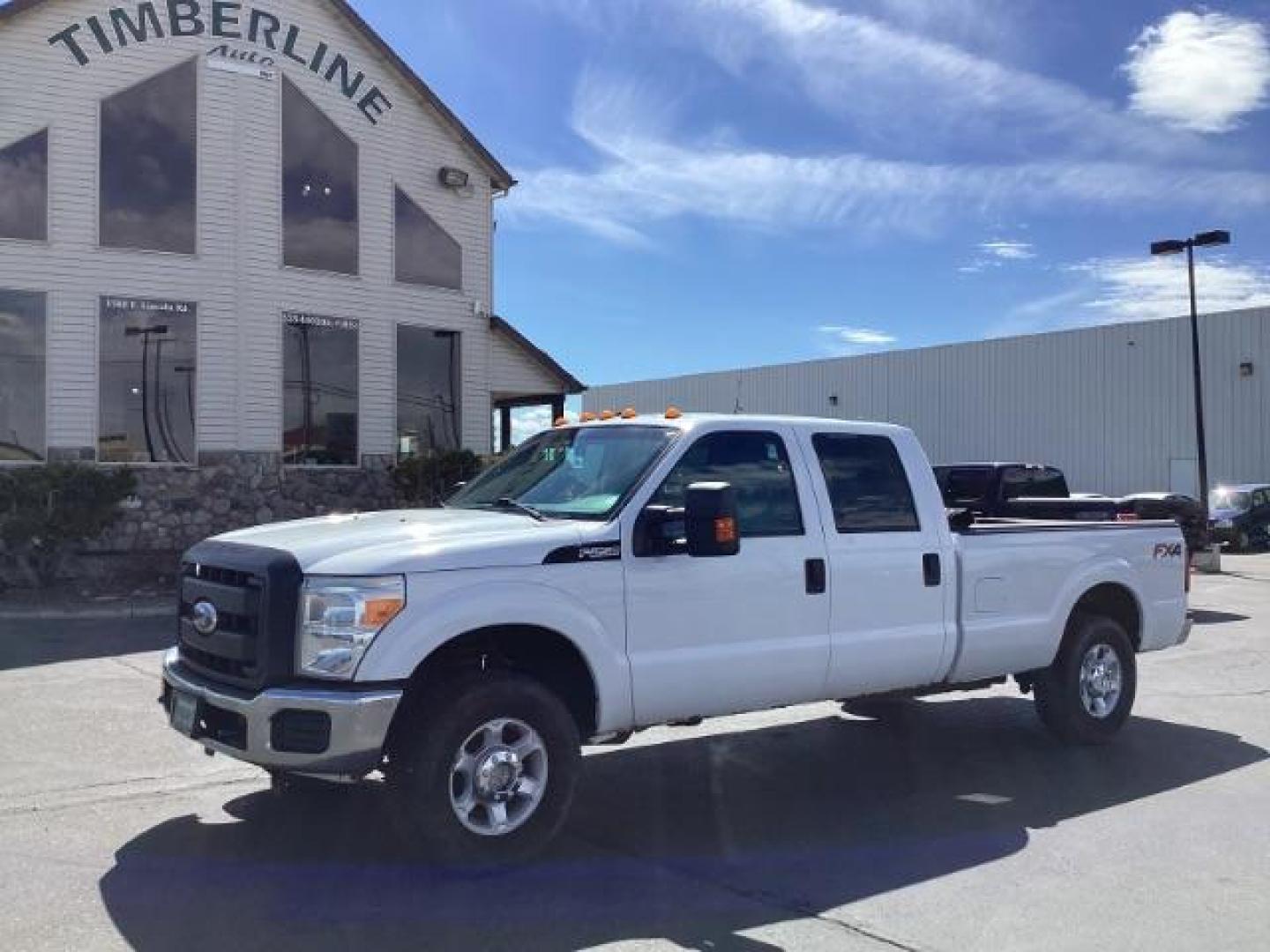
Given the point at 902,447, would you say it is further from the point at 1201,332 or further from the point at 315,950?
the point at 1201,332

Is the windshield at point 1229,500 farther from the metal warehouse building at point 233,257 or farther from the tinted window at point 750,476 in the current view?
the tinted window at point 750,476

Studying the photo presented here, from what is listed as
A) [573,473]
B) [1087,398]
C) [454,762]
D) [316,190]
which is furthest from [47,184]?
[1087,398]

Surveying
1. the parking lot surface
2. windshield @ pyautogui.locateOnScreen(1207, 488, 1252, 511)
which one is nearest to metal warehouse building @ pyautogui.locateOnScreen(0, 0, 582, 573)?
the parking lot surface

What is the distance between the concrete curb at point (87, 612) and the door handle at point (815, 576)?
31.8 ft

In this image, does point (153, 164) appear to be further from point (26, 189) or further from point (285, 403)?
point (285, 403)

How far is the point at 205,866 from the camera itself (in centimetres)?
520

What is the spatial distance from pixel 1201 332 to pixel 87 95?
30510mm

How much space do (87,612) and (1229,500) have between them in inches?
975

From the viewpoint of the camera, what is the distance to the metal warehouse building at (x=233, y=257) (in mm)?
16859

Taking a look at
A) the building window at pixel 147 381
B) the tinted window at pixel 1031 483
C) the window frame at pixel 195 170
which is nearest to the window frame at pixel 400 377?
the building window at pixel 147 381

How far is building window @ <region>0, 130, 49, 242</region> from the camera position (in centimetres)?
1661

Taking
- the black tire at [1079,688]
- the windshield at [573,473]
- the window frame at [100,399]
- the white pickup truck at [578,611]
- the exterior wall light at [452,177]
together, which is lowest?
the black tire at [1079,688]

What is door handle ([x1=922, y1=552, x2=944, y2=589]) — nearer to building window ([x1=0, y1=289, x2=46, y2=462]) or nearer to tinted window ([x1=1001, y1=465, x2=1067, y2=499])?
tinted window ([x1=1001, y1=465, x2=1067, y2=499])

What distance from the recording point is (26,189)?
1675 centimetres
